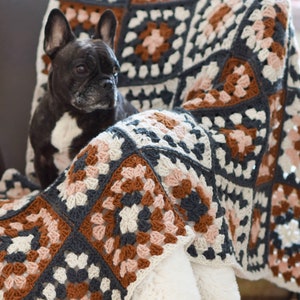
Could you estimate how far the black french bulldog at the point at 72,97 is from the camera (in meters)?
1.37

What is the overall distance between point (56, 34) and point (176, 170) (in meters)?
0.54

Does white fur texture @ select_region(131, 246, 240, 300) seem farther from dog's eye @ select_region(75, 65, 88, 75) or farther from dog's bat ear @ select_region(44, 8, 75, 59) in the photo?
dog's bat ear @ select_region(44, 8, 75, 59)

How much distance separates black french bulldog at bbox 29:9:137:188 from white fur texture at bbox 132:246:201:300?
469 mm

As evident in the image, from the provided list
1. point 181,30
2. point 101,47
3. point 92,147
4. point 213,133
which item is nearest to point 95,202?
point 92,147

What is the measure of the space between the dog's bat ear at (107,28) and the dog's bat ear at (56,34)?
0.09 meters

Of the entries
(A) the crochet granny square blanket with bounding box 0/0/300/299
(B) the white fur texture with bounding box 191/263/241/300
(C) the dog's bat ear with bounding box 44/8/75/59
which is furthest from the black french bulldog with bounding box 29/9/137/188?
(B) the white fur texture with bounding box 191/263/241/300

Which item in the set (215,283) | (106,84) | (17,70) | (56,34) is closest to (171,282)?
(215,283)

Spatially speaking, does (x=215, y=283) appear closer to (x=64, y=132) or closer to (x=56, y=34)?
(x=64, y=132)

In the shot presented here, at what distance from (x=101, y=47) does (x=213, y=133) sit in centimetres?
36

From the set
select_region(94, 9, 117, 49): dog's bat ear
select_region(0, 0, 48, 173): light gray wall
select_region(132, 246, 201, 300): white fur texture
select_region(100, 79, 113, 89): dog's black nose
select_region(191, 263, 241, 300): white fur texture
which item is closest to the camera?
select_region(132, 246, 201, 300): white fur texture

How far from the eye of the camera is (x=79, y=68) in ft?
4.49

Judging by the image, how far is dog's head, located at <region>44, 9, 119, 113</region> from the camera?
53.4 inches

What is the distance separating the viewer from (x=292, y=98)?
57.8 inches

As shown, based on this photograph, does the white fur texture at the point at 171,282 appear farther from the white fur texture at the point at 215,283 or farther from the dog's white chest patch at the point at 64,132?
the dog's white chest patch at the point at 64,132
